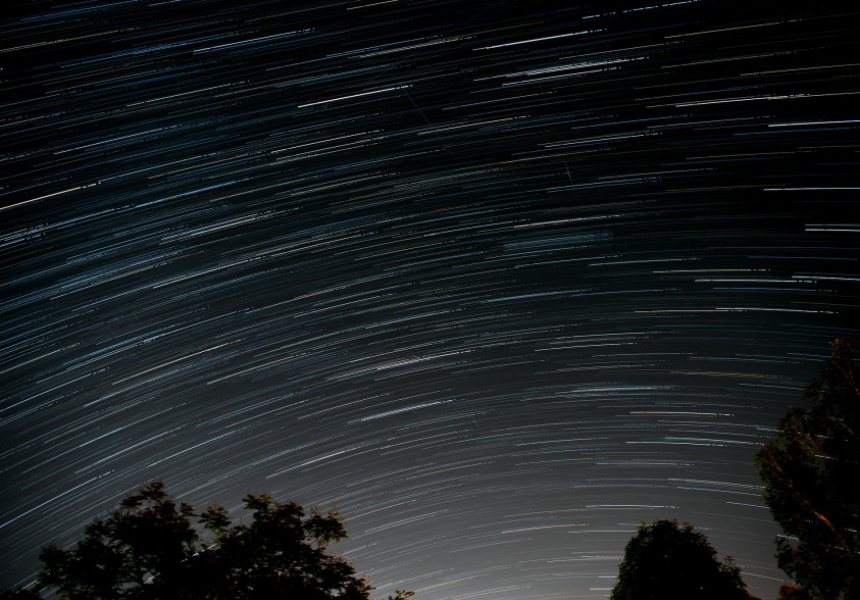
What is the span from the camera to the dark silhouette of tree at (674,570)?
35.1ft

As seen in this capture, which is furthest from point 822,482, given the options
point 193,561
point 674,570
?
point 193,561

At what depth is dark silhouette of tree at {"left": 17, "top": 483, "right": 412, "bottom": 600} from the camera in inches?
293

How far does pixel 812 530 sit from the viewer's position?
32.3 feet

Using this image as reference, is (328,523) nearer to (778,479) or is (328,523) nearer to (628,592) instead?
(628,592)

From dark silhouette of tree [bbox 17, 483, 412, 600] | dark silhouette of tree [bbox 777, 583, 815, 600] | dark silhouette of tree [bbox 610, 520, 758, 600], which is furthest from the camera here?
dark silhouette of tree [bbox 777, 583, 815, 600]

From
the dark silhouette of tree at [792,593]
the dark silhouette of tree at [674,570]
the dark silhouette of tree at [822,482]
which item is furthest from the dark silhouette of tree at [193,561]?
the dark silhouette of tree at [792,593]

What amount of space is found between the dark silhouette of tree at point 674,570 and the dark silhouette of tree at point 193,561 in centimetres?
768

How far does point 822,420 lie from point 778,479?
1.86 m

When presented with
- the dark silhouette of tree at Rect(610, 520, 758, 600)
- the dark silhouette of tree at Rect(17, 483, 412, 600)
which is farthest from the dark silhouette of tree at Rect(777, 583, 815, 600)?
the dark silhouette of tree at Rect(17, 483, 412, 600)

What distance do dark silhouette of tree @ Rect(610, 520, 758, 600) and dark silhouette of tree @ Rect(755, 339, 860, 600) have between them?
1490mm

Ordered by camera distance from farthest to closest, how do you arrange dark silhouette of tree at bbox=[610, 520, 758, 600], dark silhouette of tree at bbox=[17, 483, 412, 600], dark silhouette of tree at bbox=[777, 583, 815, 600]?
dark silhouette of tree at bbox=[777, 583, 815, 600] < dark silhouette of tree at bbox=[610, 520, 758, 600] < dark silhouette of tree at bbox=[17, 483, 412, 600]

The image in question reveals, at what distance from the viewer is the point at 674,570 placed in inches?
434

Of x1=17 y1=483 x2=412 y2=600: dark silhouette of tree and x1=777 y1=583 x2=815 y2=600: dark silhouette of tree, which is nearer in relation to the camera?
x1=17 y1=483 x2=412 y2=600: dark silhouette of tree

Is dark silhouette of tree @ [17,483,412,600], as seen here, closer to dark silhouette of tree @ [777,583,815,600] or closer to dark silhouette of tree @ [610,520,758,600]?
dark silhouette of tree @ [610,520,758,600]
